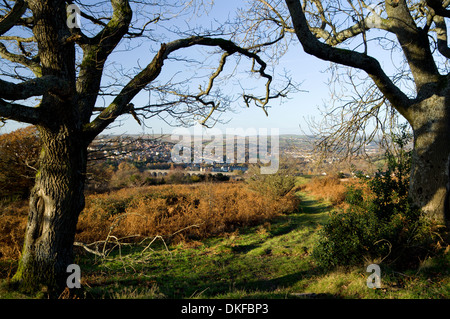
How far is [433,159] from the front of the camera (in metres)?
6.00

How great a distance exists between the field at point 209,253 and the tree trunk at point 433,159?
1.25 meters

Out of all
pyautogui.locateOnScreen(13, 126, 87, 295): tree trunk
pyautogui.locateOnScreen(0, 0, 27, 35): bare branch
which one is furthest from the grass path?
pyautogui.locateOnScreen(0, 0, 27, 35): bare branch

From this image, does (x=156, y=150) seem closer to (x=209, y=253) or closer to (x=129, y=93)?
(x=129, y=93)

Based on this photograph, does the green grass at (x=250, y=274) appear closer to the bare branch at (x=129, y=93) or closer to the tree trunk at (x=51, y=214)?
the tree trunk at (x=51, y=214)

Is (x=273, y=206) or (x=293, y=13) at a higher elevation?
(x=293, y=13)

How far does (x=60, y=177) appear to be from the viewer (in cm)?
380

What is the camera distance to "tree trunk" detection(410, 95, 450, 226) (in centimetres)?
592

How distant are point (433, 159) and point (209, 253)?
21.2ft

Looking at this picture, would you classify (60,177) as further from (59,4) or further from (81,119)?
(59,4)

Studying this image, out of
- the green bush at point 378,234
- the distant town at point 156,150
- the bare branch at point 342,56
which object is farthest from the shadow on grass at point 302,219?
the bare branch at point 342,56

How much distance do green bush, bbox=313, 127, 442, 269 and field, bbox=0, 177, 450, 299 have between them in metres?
0.35

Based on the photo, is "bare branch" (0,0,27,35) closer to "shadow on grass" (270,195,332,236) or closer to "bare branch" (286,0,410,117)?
"bare branch" (286,0,410,117)

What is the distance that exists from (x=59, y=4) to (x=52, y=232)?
3.20 metres
